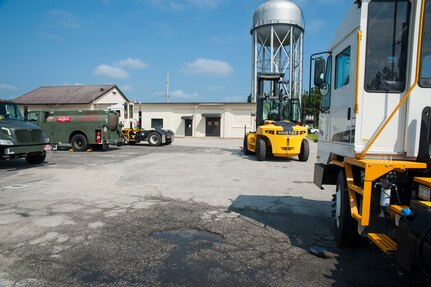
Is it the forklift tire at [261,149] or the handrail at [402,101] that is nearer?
the handrail at [402,101]

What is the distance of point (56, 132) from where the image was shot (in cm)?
1756

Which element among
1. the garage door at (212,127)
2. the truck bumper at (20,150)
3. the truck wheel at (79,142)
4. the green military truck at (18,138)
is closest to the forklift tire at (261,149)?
the green military truck at (18,138)

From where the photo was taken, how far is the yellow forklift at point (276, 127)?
13.0m

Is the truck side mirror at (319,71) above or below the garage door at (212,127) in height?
above

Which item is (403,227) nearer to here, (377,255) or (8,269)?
(377,255)

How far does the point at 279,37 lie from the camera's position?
31.4 metres

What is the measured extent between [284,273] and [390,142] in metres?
1.85

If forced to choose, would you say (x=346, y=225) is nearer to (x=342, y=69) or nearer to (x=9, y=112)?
(x=342, y=69)

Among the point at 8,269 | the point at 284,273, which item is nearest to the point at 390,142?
the point at 284,273

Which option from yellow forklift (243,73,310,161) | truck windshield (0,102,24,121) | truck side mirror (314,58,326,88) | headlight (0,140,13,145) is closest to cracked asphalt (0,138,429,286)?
headlight (0,140,13,145)

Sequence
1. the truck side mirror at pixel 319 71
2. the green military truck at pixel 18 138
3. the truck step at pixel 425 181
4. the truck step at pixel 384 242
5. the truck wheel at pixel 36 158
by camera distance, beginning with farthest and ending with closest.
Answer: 1. the truck wheel at pixel 36 158
2. the green military truck at pixel 18 138
3. the truck side mirror at pixel 319 71
4. the truck step at pixel 384 242
5. the truck step at pixel 425 181

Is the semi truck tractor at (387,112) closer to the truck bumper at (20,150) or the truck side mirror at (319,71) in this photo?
the truck side mirror at (319,71)

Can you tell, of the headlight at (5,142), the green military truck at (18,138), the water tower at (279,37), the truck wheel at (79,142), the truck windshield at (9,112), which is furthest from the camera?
the water tower at (279,37)

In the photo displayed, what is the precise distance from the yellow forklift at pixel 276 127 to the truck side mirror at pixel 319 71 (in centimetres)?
834
